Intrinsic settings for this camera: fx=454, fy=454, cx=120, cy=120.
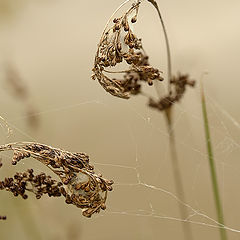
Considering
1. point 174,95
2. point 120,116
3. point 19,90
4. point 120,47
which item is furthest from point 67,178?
point 120,116

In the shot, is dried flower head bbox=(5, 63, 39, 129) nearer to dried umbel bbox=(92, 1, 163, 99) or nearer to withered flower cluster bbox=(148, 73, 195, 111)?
withered flower cluster bbox=(148, 73, 195, 111)

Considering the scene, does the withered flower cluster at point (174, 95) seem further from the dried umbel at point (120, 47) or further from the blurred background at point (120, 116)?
the dried umbel at point (120, 47)

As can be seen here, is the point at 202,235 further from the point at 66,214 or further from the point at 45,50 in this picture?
the point at 45,50

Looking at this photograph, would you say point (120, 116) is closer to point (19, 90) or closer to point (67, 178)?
point (19, 90)

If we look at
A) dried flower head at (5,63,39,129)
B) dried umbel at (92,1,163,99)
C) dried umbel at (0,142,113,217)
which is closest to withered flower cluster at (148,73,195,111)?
dried umbel at (92,1,163,99)

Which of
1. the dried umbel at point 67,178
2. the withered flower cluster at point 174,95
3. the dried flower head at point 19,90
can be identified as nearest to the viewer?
the dried umbel at point 67,178

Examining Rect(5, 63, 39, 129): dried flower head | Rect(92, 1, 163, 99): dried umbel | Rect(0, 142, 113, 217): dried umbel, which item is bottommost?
Rect(0, 142, 113, 217): dried umbel

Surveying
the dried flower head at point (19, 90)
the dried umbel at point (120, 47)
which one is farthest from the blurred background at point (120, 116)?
the dried umbel at point (120, 47)
